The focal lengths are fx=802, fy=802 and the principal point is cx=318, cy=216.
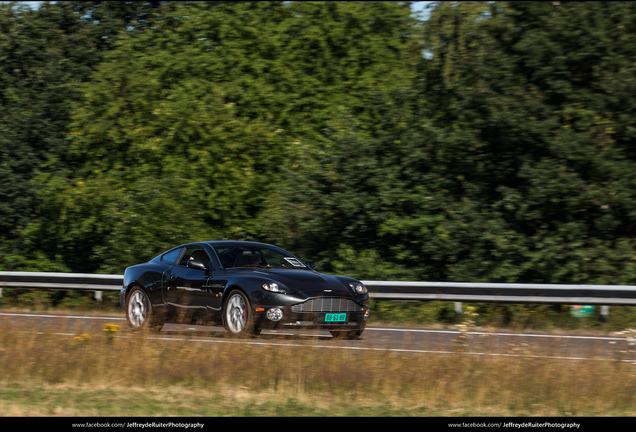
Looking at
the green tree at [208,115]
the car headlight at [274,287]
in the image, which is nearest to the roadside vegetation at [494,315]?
the green tree at [208,115]

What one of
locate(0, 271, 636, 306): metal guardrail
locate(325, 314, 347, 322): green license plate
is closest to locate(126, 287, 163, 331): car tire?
locate(325, 314, 347, 322): green license plate

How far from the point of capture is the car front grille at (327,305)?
10109 millimetres

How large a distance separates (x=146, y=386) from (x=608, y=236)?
13249 millimetres

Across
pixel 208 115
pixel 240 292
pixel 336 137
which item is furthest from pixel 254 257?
pixel 208 115

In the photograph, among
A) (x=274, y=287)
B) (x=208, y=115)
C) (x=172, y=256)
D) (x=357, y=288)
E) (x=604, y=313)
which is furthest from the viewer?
(x=208, y=115)

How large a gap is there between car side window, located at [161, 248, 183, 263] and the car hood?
1.55 meters

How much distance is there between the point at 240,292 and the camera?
10352mm

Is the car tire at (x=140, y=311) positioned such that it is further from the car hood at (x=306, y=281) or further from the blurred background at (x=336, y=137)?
the blurred background at (x=336, y=137)

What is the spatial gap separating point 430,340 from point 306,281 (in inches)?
91.1

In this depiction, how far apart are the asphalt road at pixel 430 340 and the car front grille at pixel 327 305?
0.32m

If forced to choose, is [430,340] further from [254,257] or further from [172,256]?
[172,256]
